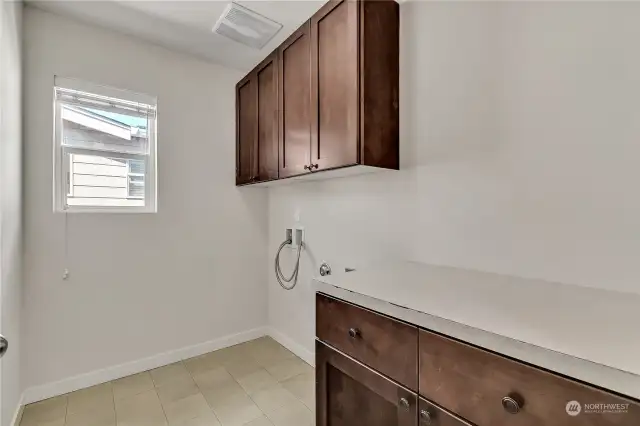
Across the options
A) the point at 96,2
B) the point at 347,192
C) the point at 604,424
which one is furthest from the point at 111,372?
the point at 604,424

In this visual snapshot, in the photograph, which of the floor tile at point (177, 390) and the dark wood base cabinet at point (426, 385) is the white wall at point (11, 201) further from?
the dark wood base cabinet at point (426, 385)

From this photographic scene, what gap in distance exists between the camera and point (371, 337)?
1047 millimetres

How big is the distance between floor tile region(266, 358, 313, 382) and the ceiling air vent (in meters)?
2.40

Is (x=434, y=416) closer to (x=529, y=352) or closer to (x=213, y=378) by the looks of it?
(x=529, y=352)

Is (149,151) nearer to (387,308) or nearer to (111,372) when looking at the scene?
(111,372)

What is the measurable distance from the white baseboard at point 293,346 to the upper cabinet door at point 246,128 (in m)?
1.37

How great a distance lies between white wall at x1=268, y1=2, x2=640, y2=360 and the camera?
3.39 feet

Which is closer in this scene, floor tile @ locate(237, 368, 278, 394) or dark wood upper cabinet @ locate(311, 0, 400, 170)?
dark wood upper cabinet @ locate(311, 0, 400, 170)

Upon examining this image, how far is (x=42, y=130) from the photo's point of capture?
1986 millimetres

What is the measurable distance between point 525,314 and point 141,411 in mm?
2112

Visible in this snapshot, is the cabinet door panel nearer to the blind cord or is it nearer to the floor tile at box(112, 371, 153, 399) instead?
the floor tile at box(112, 371, 153, 399)

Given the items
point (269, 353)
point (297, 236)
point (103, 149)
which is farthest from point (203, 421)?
point (103, 149)

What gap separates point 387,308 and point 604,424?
0.52 m

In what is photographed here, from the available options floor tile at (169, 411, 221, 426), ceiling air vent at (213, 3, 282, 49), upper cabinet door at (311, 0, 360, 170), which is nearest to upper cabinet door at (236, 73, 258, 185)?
ceiling air vent at (213, 3, 282, 49)
